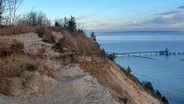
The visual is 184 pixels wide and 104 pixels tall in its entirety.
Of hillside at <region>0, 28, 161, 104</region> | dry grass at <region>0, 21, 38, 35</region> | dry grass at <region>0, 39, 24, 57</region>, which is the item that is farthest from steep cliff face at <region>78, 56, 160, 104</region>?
dry grass at <region>0, 21, 38, 35</region>

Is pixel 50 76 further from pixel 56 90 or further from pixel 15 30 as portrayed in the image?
pixel 15 30

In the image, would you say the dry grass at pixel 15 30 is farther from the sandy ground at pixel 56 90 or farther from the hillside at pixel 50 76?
the sandy ground at pixel 56 90

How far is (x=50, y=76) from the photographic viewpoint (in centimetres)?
1417

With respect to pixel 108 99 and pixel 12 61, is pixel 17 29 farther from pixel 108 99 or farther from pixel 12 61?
pixel 108 99

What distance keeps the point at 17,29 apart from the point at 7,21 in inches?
455

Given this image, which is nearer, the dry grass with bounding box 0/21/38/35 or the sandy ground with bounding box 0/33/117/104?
the sandy ground with bounding box 0/33/117/104

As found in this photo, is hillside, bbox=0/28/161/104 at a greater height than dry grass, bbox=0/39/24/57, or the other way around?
dry grass, bbox=0/39/24/57

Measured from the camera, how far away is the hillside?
12.3m

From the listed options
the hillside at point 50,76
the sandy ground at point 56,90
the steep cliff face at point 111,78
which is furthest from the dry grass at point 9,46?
the steep cliff face at point 111,78

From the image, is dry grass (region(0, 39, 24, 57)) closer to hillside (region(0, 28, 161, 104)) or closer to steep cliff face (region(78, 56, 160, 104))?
hillside (region(0, 28, 161, 104))

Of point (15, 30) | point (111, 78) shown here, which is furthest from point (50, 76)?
point (15, 30)

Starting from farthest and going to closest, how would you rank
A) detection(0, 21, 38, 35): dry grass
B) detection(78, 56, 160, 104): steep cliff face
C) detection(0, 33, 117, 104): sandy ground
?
1. detection(0, 21, 38, 35): dry grass
2. detection(78, 56, 160, 104): steep cliff face
3. detection(0, 33, 117, 104): sandy ground

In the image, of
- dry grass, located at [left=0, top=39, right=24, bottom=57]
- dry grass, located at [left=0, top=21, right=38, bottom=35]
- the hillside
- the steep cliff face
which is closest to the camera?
the hillside

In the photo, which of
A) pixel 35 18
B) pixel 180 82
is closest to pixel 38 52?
pixel 35 18
